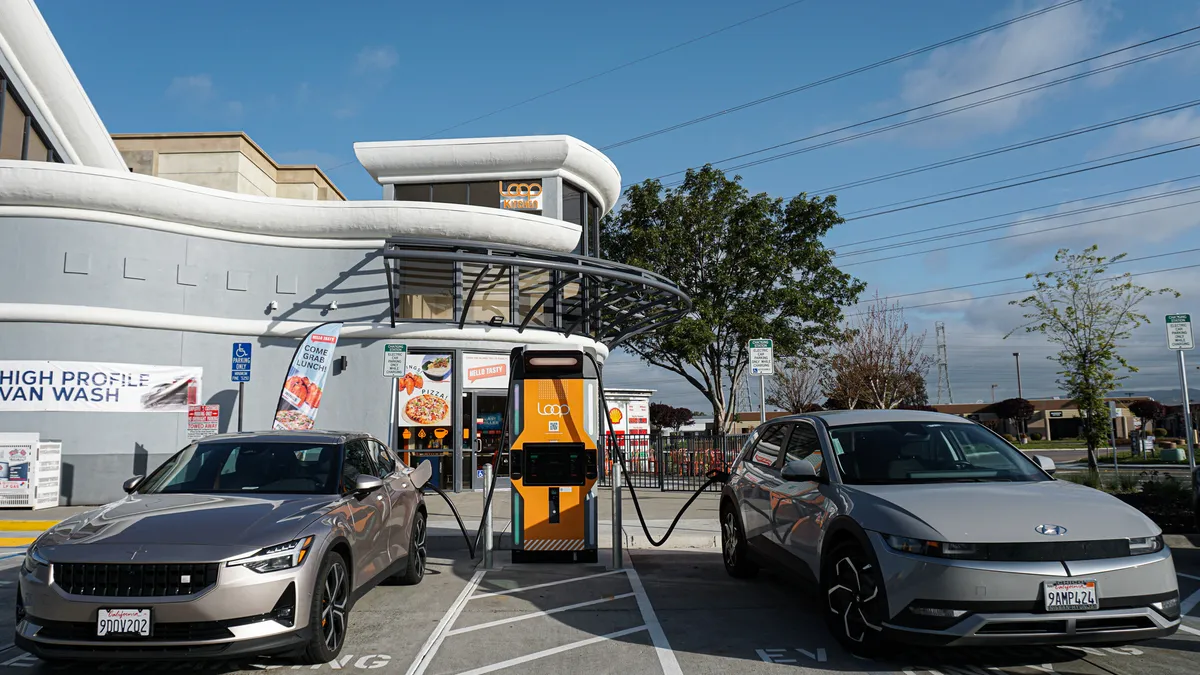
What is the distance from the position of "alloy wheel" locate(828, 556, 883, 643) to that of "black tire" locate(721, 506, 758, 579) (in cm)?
234

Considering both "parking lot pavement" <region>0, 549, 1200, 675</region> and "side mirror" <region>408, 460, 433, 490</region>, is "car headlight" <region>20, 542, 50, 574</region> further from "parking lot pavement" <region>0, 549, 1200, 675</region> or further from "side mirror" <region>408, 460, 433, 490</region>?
"side mirror" <region>408, 460, 433, 490</region>

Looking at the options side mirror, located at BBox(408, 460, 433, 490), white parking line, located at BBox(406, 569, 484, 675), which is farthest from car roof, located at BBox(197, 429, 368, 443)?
white parking line, located at BBox(406, 569, 484, 675)

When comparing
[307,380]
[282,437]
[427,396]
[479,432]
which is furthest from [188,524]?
[479,432]

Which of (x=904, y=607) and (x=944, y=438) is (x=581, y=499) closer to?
(x=944, y=438)

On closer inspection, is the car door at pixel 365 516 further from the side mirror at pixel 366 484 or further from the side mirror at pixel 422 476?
the side mirror at pixel 422 476

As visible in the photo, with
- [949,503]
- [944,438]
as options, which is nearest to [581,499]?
[944,438]

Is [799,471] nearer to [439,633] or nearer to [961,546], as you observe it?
[961,546]

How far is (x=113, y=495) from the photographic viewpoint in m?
15.4

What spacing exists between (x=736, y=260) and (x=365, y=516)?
22.3 m

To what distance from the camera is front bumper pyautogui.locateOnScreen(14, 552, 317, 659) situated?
15.4 ft

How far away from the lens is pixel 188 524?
17.4 feet

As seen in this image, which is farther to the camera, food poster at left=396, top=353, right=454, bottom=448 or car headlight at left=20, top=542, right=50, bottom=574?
food poster at left=396, top=353, right=454, bottom=448

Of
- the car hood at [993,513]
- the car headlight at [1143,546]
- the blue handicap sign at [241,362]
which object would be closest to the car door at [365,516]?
the car hood at [993,513]

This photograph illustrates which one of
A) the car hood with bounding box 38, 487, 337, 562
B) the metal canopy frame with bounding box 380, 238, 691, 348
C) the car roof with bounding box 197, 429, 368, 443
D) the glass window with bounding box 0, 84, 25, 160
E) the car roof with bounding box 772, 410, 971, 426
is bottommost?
the car hood with bounding box 38, 487, 337, 562
